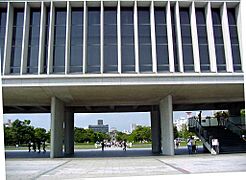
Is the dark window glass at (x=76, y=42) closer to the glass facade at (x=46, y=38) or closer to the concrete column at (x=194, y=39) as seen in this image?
the glass facade at (x=46, y=38)

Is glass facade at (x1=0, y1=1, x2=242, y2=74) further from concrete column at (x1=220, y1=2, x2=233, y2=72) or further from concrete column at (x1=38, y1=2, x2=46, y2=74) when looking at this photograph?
concrete column at (x1=220, y1=2, x2=233, y2=72)

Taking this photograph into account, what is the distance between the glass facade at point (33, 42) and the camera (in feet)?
81.4

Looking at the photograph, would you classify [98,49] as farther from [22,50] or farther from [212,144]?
[212,144]

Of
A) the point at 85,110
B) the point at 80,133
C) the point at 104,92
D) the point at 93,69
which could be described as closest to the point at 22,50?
the point at 93,69

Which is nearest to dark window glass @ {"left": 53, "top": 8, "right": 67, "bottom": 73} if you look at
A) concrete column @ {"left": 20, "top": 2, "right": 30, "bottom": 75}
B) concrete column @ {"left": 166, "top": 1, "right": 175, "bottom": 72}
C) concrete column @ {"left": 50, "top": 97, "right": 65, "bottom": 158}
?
concrete column @ {"left": 20, "top": 2, "right": 30, "bottom": 75}

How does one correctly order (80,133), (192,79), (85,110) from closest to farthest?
1. (192,79)
2. (85,110)
3. (80,133)

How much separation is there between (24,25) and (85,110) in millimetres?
16338

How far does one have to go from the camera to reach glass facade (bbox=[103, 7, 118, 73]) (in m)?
24.8

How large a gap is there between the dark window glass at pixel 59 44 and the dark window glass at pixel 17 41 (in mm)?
2891

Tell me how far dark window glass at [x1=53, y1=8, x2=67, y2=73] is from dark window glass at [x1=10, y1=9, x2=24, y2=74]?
2.89 m

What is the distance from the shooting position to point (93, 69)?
2481 centimetres

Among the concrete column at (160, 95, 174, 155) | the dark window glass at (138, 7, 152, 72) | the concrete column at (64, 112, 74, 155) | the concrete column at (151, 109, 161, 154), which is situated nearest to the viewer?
the dark window glass at (138, 7, 152, 72)

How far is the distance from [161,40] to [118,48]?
3812 mm

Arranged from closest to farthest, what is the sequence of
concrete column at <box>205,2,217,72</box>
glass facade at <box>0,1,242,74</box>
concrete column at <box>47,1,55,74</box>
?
concrete column at <box>47,1,55,74</box> → concrete column at <box>205,2,217,72</box> → glass facade at <box>0,1,242,74</box>
